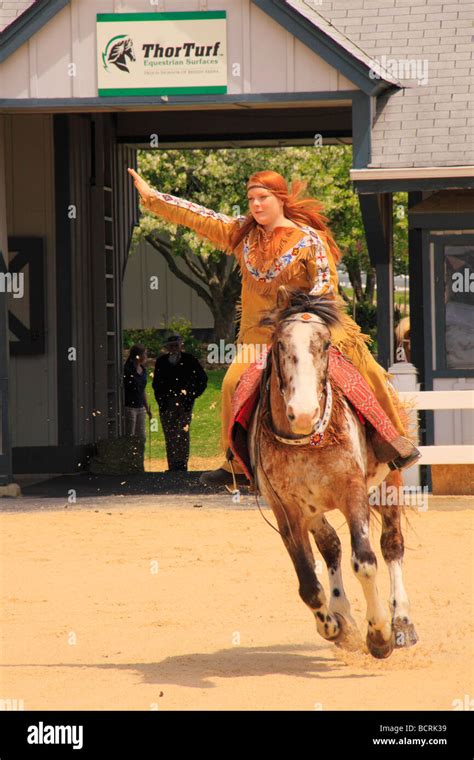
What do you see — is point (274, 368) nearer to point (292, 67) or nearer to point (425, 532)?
point (425, 532)

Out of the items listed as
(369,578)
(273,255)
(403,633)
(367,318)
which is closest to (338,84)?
(273,255)

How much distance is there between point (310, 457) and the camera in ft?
26.0

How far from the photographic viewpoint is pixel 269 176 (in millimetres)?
8562

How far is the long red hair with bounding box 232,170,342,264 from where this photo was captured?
855 centimetres

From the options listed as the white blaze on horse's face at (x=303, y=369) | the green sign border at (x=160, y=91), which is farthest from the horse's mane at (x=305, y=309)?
the green sign border at (x=160, y=91)

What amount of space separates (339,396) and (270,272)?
35.6 inches

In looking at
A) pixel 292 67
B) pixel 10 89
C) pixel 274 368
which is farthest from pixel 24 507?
pixel 274 368

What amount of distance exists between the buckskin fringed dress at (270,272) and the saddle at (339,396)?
13 centimetres

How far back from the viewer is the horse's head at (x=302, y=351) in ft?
24.3

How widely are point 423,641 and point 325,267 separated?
2.47 metres

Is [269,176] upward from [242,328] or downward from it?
upward

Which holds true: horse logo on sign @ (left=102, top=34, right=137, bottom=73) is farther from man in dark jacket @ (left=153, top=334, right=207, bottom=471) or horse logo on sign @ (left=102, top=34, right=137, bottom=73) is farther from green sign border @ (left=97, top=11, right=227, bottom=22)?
man in dark jacket @ (left=153, top=334, right=207, bottom=471)

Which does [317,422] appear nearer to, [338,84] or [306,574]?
[306,574]

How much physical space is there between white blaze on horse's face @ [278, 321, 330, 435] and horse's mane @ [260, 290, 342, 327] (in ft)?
0.42
